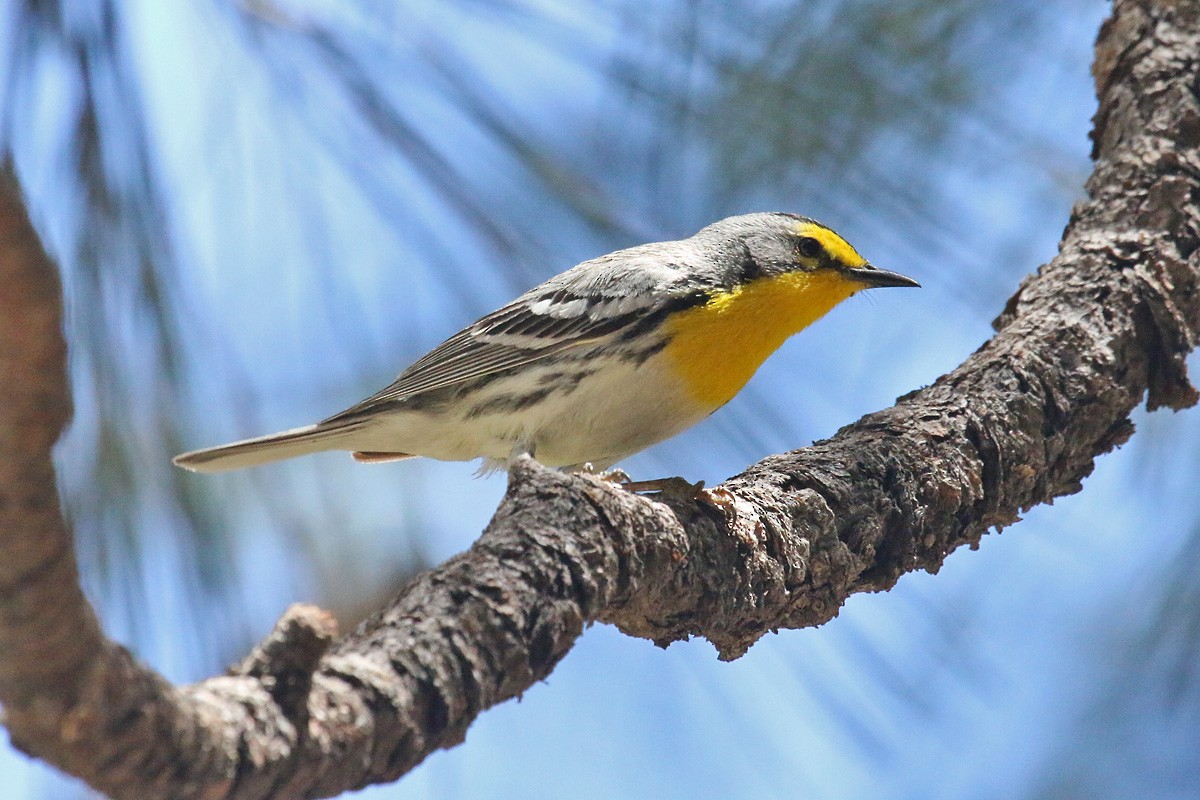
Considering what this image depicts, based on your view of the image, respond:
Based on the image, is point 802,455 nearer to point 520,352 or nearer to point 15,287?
point 520,352

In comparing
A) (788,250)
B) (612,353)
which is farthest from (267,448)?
(788,250)

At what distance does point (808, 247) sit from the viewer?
3352mm

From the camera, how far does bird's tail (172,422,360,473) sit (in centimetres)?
217

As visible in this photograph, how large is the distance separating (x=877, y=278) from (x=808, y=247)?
9.5 inches

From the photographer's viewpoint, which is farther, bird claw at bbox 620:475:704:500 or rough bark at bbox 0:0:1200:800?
bird claw at bbox 620:475:704:500

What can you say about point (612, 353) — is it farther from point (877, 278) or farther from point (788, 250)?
point (877, 278)

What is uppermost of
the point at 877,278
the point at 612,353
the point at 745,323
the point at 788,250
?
the point at 788,250

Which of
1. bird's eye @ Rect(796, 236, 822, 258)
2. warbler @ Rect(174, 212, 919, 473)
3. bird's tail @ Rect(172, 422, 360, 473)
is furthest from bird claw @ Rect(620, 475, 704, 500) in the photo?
bird's eye @ Rect(796, 236, 822, 258)

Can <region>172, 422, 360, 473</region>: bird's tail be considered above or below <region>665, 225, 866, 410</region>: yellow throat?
below

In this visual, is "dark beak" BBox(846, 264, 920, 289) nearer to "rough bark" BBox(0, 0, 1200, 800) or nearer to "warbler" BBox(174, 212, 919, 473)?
"warbler" BBox(174, 212, 919, 473)

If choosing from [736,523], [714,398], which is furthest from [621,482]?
[736,523]

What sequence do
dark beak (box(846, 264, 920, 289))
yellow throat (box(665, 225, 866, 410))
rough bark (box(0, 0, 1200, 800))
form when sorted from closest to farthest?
rough bark (box(0, 0, 1200, 800)) → yellow throat (box(665, 225, 866, 410)) → dark beak (box(846, 264, 920, 289))

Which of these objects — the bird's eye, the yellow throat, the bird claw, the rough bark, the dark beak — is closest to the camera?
the rough bark

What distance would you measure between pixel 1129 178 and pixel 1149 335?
19.5 inches
